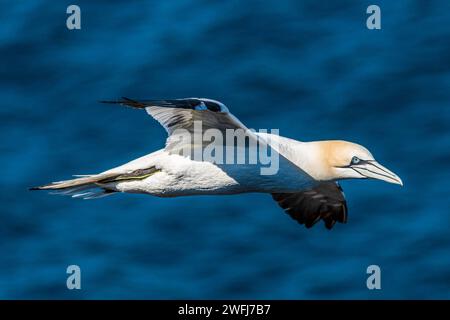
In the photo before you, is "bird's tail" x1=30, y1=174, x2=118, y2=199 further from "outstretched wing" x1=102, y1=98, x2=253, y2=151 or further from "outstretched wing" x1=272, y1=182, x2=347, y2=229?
"outstretched wing" x1=272, y1=182, x2=347, y2=229

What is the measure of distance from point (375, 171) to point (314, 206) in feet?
6.69

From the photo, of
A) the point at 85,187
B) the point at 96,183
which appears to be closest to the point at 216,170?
the point at 96,183

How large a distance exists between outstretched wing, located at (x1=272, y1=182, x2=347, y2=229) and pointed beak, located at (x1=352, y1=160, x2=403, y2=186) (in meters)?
1.74

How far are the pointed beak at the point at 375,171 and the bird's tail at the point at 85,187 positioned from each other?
266 cm

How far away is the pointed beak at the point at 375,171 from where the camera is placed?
16.5 meters

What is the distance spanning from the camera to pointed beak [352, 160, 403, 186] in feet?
54.3

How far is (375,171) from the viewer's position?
16547 mm

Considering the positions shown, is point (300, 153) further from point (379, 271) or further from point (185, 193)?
point (379, 271)

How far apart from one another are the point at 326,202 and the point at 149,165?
2875mm

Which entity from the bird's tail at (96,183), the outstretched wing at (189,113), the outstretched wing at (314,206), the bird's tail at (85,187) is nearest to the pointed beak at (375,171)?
the outstretched wing at (189,113)

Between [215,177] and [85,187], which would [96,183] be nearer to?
[85,187]

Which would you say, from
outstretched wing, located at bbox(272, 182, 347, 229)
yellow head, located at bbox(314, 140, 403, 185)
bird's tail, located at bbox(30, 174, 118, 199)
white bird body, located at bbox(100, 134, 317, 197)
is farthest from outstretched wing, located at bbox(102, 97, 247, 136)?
outstretched wing, located at bbox(272, 182, 347, 229)

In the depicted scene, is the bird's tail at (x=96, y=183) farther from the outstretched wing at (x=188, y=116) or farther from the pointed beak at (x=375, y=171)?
the pointed beak at (x=375, y=171)

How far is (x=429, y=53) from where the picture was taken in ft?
85.3
